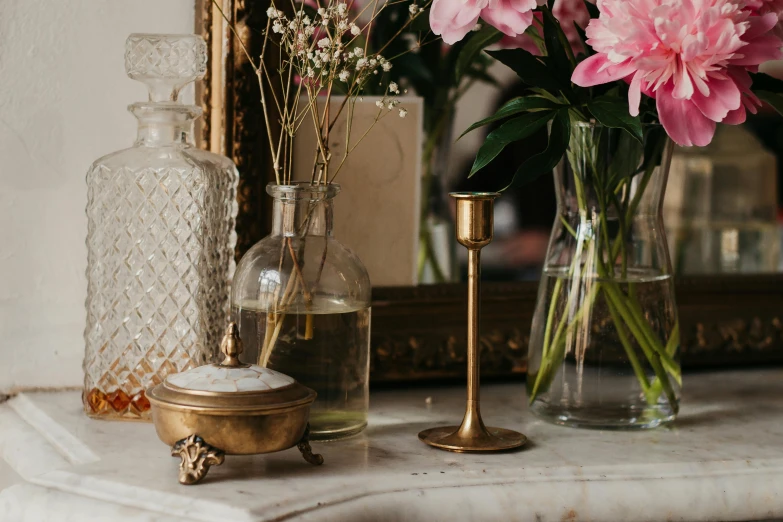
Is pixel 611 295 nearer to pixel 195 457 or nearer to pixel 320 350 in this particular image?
pixel 320 350

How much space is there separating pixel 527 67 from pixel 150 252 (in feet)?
1.30

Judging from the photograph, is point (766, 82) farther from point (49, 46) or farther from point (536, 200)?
point (49, 46)

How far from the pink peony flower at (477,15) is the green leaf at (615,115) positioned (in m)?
0.10

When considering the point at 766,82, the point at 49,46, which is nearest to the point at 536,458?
the point at 766,82

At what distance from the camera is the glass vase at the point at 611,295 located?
911 mm

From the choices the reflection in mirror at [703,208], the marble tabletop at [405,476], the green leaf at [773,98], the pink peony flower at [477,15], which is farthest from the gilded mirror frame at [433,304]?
the green leaf at [773,98]

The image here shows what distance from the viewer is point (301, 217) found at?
2.82 feet

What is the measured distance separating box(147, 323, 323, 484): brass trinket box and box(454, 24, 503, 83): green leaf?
1.49 feet

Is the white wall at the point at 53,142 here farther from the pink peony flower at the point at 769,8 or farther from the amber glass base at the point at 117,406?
the pink peony flower at the point at 769,8

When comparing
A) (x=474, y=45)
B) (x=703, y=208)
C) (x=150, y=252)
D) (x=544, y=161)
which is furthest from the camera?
(x=703, y=208)

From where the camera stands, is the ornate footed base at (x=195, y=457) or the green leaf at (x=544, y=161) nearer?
the ornate footed base at (x=195, y=457)

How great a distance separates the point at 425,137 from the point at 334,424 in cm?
37

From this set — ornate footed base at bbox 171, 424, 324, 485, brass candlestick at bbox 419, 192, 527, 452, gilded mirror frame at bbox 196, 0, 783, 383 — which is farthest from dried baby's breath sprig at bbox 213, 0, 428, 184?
ornate footed base at bbox 171, 424, 324, 485

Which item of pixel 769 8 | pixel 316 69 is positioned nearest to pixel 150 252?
pixel 316 69
